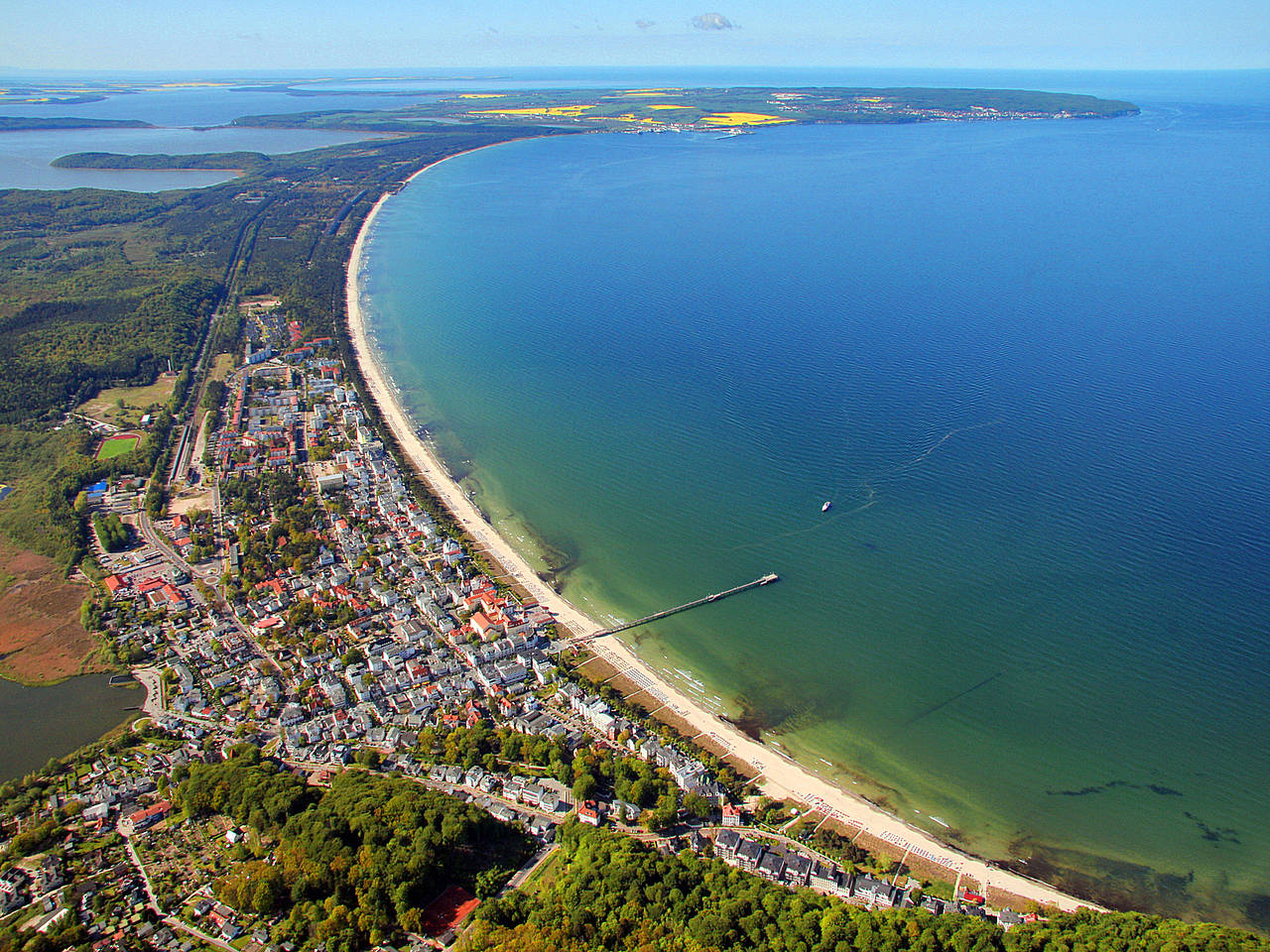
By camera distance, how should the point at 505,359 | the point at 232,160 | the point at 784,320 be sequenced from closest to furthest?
the point at 505,359 < the point at 784,320 < the point at 232,160

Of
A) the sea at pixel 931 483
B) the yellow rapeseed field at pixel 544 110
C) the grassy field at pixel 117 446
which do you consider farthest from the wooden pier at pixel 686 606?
the yellow rapeseed field at pixel 544 110

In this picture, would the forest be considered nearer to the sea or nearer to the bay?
the sea

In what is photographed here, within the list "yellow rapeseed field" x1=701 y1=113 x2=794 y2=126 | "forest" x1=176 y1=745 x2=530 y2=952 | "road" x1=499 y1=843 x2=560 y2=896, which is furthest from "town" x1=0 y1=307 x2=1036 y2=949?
"yellow rapeseed field" x1=701 y1=113 x2=794 y2=126

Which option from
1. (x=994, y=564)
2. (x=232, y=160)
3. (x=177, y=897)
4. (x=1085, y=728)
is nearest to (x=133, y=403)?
(x=177, y=897)

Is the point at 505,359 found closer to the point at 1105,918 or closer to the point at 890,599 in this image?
the point at 890,599

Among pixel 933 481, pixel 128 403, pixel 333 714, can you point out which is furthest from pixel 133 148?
pixel 933 481
